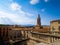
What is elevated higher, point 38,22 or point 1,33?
point 38,22

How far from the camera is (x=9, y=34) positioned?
2827cm

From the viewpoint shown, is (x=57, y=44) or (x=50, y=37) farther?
(x=50, y=37)

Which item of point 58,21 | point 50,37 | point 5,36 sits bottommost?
point 5,36

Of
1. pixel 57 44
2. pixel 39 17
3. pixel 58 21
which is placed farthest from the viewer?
pixel 39 17

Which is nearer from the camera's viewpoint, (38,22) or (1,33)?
(1,33)

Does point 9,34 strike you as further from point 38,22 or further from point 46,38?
point 46,38

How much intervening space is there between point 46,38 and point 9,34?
20.4 metres

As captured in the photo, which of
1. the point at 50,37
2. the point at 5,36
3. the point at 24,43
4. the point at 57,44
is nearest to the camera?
the point at 57,44

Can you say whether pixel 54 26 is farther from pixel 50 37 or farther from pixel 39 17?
pixel 50 37

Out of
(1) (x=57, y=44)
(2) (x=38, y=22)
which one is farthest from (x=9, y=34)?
(1) (x=57, y=44)

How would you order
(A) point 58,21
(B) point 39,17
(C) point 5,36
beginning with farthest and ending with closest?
1. (B) point 39,17
2. (A) point 58,21
3. (C) point 5,36

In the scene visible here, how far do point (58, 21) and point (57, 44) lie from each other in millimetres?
29028

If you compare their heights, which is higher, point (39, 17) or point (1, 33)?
point (39, 17)

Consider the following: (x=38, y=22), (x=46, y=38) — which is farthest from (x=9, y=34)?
(x=46, y=38)
